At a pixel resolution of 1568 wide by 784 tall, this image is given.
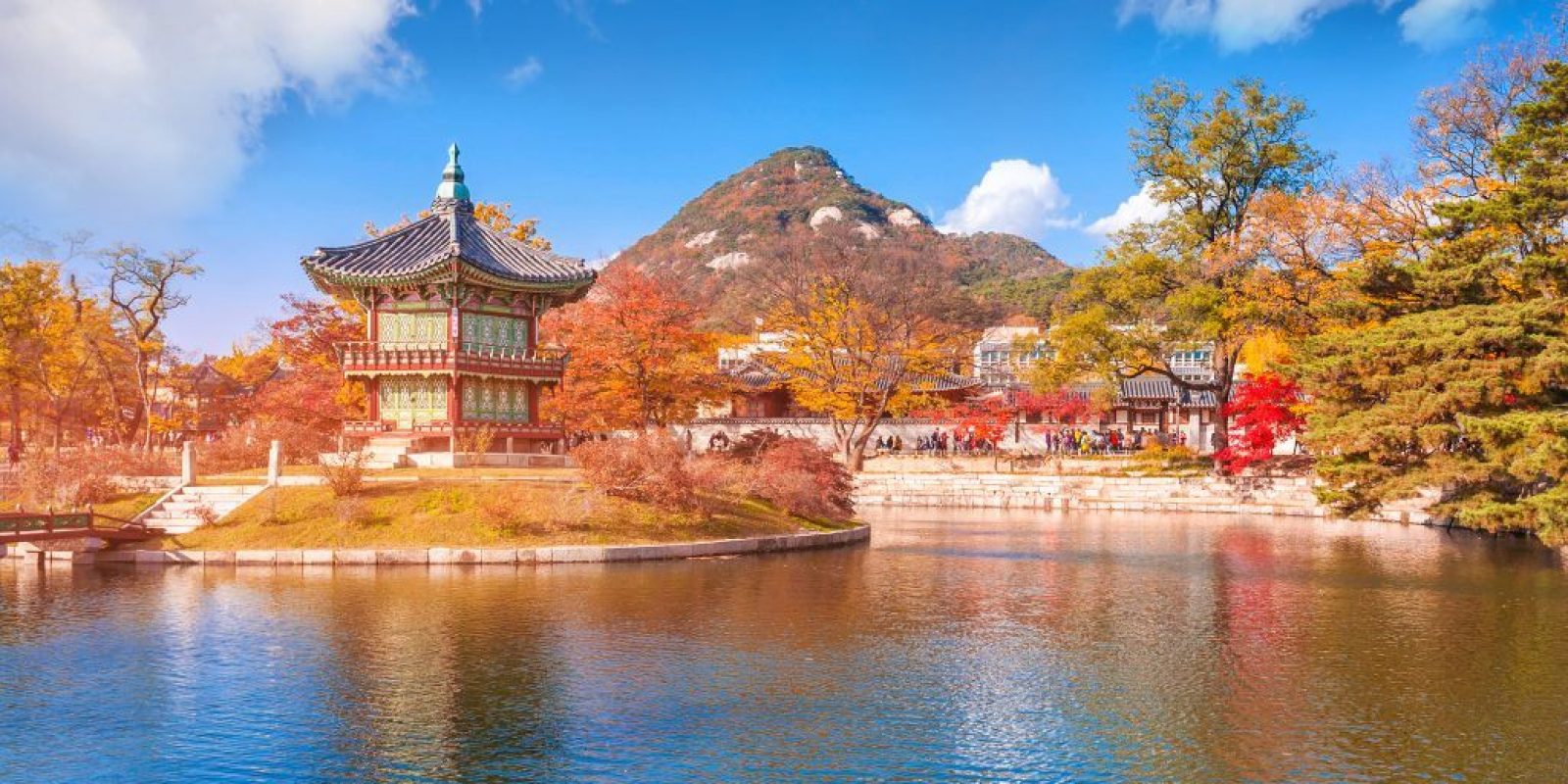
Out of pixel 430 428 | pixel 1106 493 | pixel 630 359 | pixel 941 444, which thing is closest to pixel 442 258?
pixel 430 428

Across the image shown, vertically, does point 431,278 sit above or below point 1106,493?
above

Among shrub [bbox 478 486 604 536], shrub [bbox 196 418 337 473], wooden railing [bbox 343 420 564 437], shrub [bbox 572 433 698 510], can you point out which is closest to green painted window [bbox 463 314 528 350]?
wooden railing [bbox 343 420 564 437]

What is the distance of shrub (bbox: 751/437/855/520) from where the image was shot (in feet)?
122

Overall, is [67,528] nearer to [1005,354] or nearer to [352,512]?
[352,512]

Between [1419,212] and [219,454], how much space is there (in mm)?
47708

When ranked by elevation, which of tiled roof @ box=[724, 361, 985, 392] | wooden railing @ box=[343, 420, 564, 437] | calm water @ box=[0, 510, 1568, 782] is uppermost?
tiled roof @ box=[724, 361, 985, 392]

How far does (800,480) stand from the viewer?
122ft

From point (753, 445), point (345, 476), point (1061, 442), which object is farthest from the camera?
point (1061, 442)

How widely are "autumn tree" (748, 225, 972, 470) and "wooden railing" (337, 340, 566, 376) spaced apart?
970 inches

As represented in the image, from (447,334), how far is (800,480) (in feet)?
53.2

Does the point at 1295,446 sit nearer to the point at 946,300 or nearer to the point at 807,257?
the point at 946,300

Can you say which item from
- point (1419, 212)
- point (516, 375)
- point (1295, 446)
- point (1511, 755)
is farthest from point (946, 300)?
point (1511, 755)

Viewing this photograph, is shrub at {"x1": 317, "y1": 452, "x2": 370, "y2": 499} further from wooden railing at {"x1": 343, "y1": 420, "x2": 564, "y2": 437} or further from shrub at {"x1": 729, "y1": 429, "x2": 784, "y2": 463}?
shrub at {"x1": 729, "y1": 429, "x2": 784, "y2": 463}

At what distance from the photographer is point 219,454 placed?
41250mm
